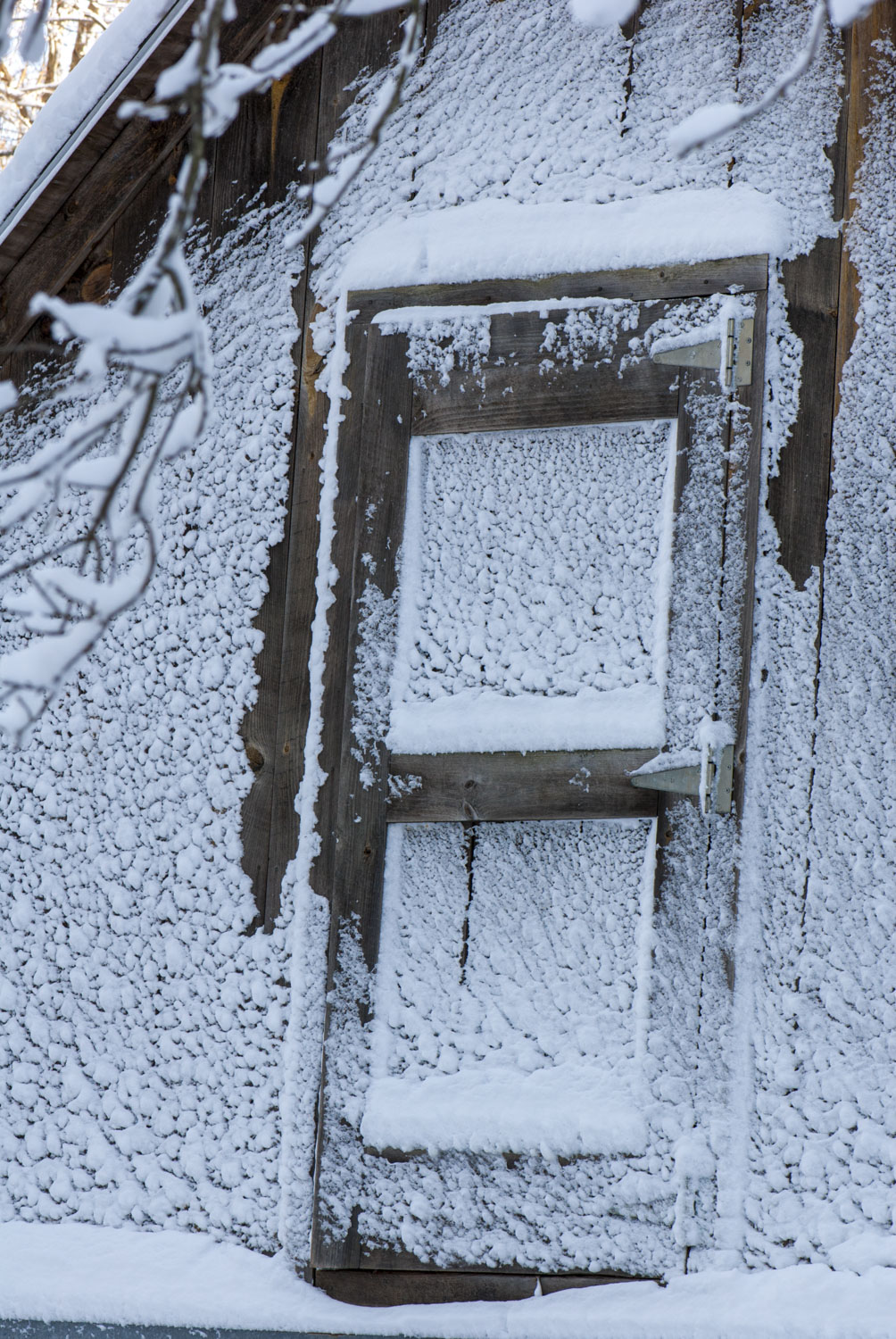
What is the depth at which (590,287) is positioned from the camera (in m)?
2.51

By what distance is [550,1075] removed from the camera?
2293mm

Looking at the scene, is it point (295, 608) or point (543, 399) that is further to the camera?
point (295, 608)

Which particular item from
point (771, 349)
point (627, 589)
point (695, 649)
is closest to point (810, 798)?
point (695, 649)

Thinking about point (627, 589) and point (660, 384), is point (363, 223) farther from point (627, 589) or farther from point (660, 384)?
point (627, 589)

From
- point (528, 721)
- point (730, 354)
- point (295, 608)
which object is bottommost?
point (528, 721)

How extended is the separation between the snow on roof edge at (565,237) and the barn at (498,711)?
1 cm

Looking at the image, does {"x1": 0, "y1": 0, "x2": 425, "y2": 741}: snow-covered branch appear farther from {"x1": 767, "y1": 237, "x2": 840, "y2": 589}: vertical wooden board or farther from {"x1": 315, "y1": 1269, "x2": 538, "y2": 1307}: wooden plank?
{"x1": 315, "y1": 1269, "x2": 538, "y2": 1307}: wooden plank

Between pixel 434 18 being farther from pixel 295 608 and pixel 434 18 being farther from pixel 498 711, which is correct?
pixel 498 711

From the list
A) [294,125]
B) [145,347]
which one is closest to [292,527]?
[294,125]

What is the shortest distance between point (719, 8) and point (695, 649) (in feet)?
4.24

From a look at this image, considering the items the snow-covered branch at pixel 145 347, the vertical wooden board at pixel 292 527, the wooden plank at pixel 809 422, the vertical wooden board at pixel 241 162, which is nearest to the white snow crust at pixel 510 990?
the vertical wooden board at pixel 292 527

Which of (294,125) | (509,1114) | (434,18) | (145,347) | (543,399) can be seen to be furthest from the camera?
(294,125)

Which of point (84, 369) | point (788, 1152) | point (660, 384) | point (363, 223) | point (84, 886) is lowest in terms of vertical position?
point (788, 1152)

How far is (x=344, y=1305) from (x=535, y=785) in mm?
987
